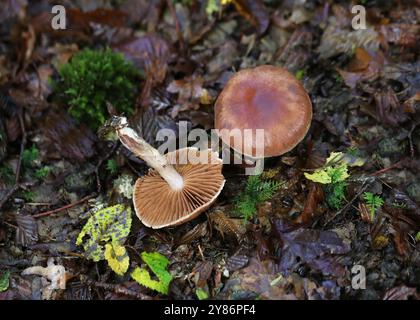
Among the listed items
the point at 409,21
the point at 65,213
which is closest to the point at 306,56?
the point at 409,21

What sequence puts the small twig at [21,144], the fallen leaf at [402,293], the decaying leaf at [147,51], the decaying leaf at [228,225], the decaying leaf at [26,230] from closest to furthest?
the fallen leaf at [402,293], the decaying leaf at [228,225], the decaying leaf at [26,230], the small twig at [21,144], the decaying leaf at [147,51]

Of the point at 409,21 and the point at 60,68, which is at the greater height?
the point at 409,21

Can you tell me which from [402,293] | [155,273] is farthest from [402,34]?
[155,273]

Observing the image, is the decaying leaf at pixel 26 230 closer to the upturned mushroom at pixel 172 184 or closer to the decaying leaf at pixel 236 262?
the upturned mushroom at pixel 172 184

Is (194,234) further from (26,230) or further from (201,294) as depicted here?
(26,230)

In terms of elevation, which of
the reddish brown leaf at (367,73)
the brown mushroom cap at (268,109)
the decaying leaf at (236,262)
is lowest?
the decaying leaf at (236,262)

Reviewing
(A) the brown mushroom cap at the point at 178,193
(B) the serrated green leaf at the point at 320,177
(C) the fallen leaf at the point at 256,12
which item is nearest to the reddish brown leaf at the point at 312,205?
(B) the serrated green leaf at the point at 320,177
